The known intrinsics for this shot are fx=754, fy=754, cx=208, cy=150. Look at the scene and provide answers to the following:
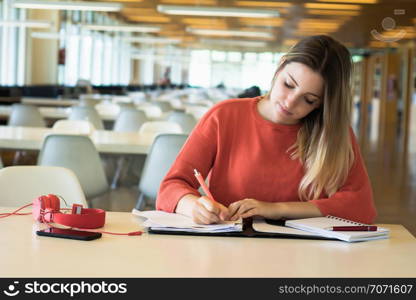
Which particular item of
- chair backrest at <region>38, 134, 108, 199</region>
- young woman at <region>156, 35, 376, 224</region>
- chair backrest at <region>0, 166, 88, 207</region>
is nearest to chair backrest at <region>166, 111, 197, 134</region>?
chair backrest at <region>38, 134, 108, 199</region>

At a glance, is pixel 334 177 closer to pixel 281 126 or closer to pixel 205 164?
pixel 281 126

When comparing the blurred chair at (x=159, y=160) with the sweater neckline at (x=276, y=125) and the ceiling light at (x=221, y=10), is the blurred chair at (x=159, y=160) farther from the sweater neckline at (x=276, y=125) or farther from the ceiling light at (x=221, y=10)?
the ceiling light at (x=221, y=10)

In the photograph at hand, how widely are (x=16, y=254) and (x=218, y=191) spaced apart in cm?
75

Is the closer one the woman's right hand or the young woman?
the woman's right hand

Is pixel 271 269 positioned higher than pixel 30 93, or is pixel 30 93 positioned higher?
pixel 271 269

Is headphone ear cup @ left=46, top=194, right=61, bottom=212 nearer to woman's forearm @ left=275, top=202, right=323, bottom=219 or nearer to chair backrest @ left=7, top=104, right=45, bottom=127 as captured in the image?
woman's forearm @ left=275, top=202, right=323, bottom=219

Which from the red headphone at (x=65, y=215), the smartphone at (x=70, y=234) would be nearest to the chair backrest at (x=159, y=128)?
the red headphone at (x=65, y=215)

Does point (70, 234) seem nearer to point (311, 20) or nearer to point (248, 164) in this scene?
point (248, 164)

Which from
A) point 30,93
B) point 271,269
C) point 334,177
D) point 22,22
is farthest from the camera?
point 30,93

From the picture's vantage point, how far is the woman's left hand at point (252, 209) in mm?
1956

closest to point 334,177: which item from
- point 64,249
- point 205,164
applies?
point 205,164

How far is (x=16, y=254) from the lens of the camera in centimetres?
158

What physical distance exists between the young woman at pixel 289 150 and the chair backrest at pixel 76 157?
6.72 ft

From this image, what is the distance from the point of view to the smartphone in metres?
1.75
